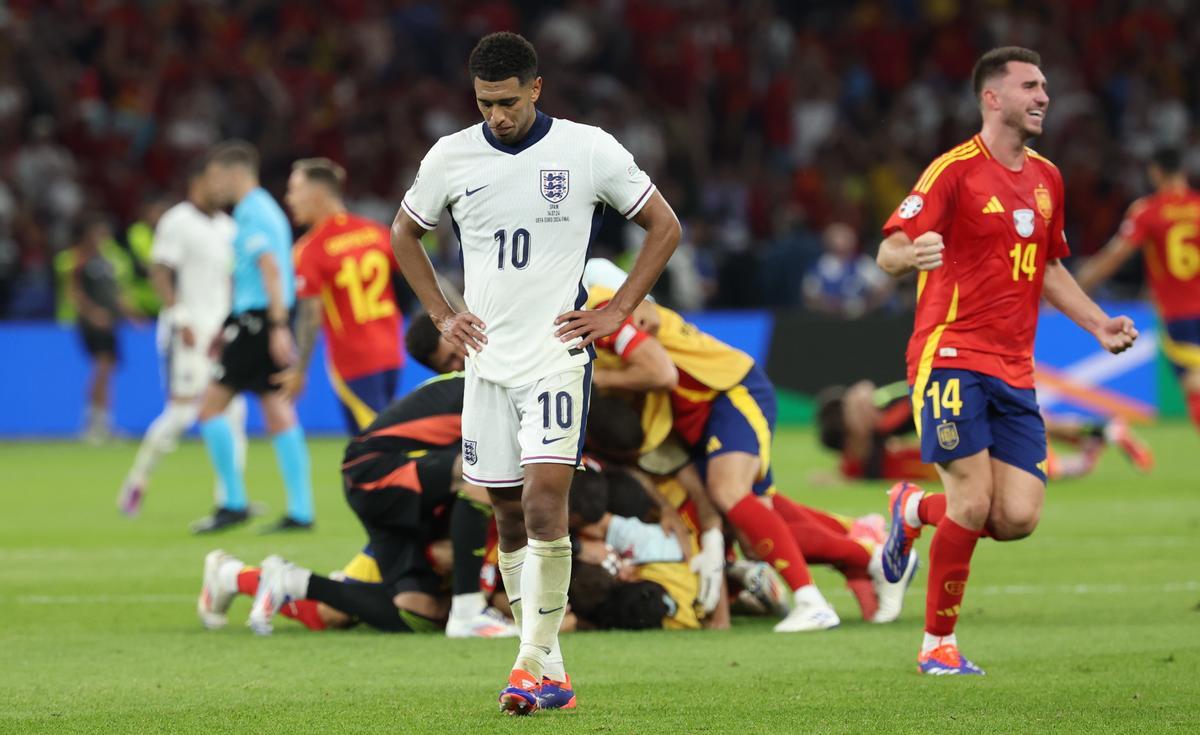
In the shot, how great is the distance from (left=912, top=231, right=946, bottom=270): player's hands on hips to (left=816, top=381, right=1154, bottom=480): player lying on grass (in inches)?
302

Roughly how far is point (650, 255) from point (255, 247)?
6.74 meters

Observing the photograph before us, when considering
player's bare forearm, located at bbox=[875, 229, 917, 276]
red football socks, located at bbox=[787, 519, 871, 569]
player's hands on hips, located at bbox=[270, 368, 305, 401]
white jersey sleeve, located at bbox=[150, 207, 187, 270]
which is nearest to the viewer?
player's bare forearm, located at bbox=[875, 229, 917, 276]

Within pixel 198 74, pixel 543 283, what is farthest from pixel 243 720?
pixel 198 74

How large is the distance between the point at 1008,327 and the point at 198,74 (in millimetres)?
18308

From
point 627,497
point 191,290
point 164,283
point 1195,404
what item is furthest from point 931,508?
point 191,290

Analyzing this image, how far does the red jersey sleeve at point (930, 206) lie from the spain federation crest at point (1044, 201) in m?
0.33

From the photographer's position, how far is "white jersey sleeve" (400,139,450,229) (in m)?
5.94

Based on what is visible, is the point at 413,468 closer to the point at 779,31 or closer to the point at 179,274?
the point at 179,274

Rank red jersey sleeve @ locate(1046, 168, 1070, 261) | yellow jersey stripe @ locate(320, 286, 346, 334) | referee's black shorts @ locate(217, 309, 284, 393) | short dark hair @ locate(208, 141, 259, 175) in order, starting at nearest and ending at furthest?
1. red jersey sleeve @ locate(1046, 168, 1070, 261)
2. yellow jersey stripe @ locate(320, 286, 346, 334)
3. referee's black shorts @ locate(217, 309, 284, 393)
4. short dark hair @ locate(208, 141, 259, 175)

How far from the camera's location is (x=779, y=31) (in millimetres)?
25828

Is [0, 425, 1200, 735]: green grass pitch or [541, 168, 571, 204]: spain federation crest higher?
[541, 168, 571, 204]: spain federation crest

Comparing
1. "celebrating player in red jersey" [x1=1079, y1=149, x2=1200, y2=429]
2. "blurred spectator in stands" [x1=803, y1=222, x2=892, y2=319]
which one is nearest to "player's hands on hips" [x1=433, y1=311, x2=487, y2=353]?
"celebrating player in red jersey" [x1=1079, y1=149, x2=1200, y2=429]

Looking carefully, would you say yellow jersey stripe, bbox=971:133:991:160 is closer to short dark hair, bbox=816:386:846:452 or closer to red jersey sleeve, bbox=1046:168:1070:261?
red jersey sleeve, bbox=1046:168:1070:261

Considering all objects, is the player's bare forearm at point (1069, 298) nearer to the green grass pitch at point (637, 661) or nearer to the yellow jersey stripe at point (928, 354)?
the yellow jersey stripe at point (928, 354)
